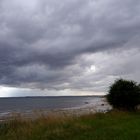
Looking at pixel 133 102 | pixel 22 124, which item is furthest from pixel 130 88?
pixel 22 124

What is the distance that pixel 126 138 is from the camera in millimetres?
13844

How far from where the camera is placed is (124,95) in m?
31.5

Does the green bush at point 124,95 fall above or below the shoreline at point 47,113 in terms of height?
above

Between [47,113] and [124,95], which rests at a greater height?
[124,95]

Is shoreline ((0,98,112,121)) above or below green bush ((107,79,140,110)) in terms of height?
below

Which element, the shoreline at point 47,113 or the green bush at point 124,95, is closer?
the shoreline at point 47,113

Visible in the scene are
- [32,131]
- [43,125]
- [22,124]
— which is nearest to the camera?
[32,131]

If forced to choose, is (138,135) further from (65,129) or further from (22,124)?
(22,124)

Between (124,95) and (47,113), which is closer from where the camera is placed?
(47,113)

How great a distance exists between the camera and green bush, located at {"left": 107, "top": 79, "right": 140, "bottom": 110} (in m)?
31.6

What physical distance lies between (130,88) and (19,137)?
63.0ft

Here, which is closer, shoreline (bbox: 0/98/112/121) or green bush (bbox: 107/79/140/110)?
shoreline (bbox: 0/98/112/121)

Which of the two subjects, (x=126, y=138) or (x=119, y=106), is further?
(x=119, y=106)

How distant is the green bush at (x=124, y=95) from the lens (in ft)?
104
